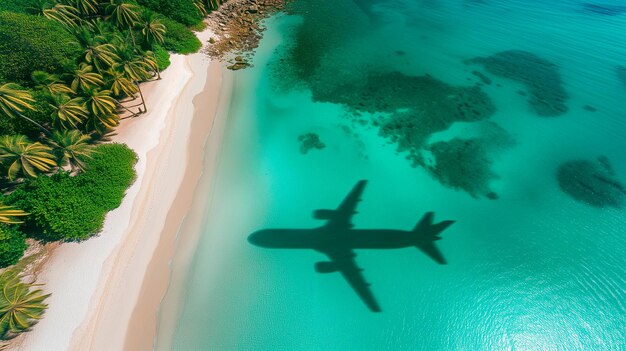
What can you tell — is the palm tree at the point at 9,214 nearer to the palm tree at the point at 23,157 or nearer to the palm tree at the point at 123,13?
the palm tree at the point at 23,157

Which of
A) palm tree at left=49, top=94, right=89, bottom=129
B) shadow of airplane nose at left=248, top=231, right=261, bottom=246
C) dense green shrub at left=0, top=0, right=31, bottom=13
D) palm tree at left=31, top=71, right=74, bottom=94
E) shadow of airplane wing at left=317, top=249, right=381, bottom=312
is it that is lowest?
shadow of airplane wing at left=317, top=249, right=381, bottom=312

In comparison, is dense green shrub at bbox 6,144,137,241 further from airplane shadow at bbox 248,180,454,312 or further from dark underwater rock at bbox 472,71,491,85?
dark underwater rock at bbox 472,71,491,85

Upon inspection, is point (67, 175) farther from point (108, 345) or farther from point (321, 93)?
point (321, 93)

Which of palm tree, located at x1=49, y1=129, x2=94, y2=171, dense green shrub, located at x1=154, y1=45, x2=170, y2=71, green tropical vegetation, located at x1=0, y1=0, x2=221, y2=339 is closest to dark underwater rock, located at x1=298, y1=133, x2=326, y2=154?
green tropical vegetation, located at x1=0, y1=0, x2=221, y2=339

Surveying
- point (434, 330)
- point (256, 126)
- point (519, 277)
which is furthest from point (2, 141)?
point (519, 277)

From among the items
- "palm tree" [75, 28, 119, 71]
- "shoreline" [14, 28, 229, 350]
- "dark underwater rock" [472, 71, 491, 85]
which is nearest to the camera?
"shoreline" [14, 28, 229, 350]
